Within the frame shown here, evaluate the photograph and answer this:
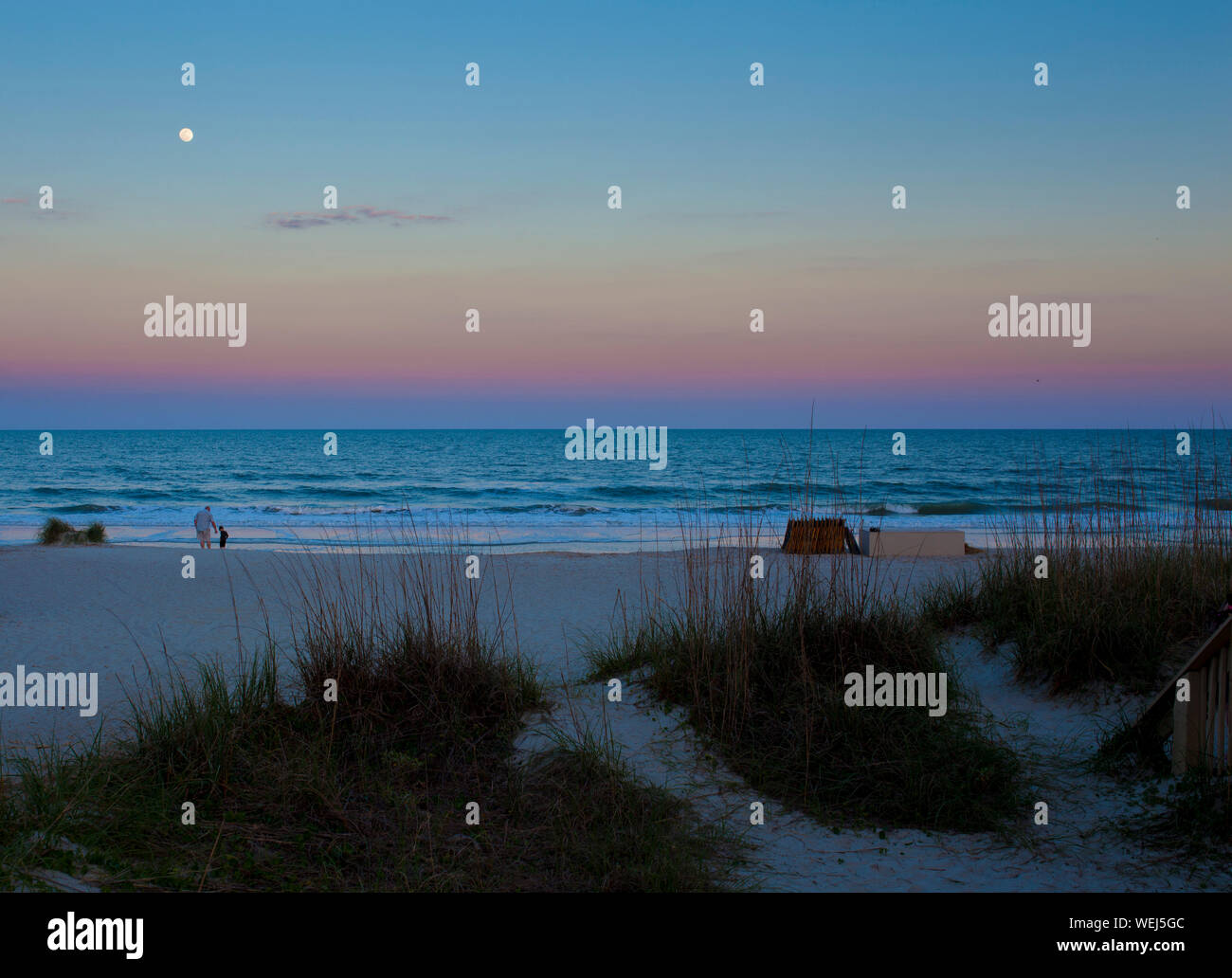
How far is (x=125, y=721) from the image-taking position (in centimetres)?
557

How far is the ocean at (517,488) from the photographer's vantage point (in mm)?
23875

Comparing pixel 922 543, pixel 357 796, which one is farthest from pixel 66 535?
pixel 357 796

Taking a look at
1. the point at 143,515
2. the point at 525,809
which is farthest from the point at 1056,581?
the point at 143,515

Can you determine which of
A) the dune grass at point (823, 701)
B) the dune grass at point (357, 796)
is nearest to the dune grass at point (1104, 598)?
the dune grass at point (823, 701)

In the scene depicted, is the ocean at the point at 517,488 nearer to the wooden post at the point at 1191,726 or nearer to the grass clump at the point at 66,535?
the grass clump at the point at 66,535

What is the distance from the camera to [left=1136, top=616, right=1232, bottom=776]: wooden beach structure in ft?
15.7

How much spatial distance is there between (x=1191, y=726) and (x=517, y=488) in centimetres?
3602

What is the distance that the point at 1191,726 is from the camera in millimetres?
5098

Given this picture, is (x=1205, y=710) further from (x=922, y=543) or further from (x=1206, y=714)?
(x=922, y=543)

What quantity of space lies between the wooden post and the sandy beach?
0.39 m

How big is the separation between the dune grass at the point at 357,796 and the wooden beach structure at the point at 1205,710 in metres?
2.75
